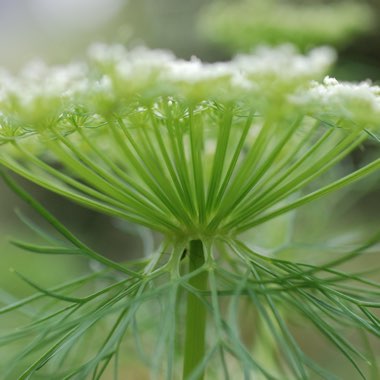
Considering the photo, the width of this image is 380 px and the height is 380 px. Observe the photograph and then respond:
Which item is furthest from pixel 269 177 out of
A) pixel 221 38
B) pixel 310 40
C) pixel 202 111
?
pixel 221 38

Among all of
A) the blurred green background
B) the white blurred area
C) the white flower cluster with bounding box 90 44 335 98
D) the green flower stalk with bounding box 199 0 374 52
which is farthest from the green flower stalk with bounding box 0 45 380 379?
the white blurred area

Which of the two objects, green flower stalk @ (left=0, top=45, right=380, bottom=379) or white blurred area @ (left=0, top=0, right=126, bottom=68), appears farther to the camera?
white blurred area @ (left=0, top=0, right=126, bottom=68)

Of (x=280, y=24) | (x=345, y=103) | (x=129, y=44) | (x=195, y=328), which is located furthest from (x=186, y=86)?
(x=129, y=44)

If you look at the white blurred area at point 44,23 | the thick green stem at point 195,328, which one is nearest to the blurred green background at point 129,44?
the white blurred area at point 44,23

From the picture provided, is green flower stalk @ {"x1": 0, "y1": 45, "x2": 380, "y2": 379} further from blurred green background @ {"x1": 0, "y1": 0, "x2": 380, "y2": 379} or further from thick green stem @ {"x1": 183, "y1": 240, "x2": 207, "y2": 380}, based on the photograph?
blurred green background @ {"x1": 0, "y1": 0, "x2": 380, "y2": 379}

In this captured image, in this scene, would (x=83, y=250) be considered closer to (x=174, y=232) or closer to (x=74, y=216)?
(x=174, y=232)

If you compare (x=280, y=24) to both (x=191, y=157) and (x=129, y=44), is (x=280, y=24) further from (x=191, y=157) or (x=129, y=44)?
(x=191, y=157)

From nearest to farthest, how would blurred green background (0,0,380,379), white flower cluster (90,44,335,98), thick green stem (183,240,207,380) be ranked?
white flower cluster (90,44,335,98), thick green stem (183,240,207,380), blurred green background (0,0,380,379)
